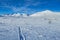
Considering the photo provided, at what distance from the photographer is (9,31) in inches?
192

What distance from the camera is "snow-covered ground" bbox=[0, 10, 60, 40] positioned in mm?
4578

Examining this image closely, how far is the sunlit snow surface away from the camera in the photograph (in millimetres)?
4582

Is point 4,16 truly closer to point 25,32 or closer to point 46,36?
point 25,32

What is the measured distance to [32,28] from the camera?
4930 mm

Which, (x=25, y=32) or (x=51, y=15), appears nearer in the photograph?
(x=25, y=32)

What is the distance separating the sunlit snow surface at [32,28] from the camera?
15.0 feet

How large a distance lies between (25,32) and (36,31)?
14.3 inches

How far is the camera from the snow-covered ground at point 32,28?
458 centimetres

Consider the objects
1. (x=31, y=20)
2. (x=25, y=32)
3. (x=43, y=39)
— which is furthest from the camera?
(x=31, y=20)

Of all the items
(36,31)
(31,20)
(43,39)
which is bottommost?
(43,39)

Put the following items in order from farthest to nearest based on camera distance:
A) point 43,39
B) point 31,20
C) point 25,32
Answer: point 31,20 → point 25,32 → point 43,39

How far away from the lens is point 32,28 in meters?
4.93

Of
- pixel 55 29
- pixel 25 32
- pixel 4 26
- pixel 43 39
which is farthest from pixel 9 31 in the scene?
pixel 55 29

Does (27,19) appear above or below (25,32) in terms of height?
above
